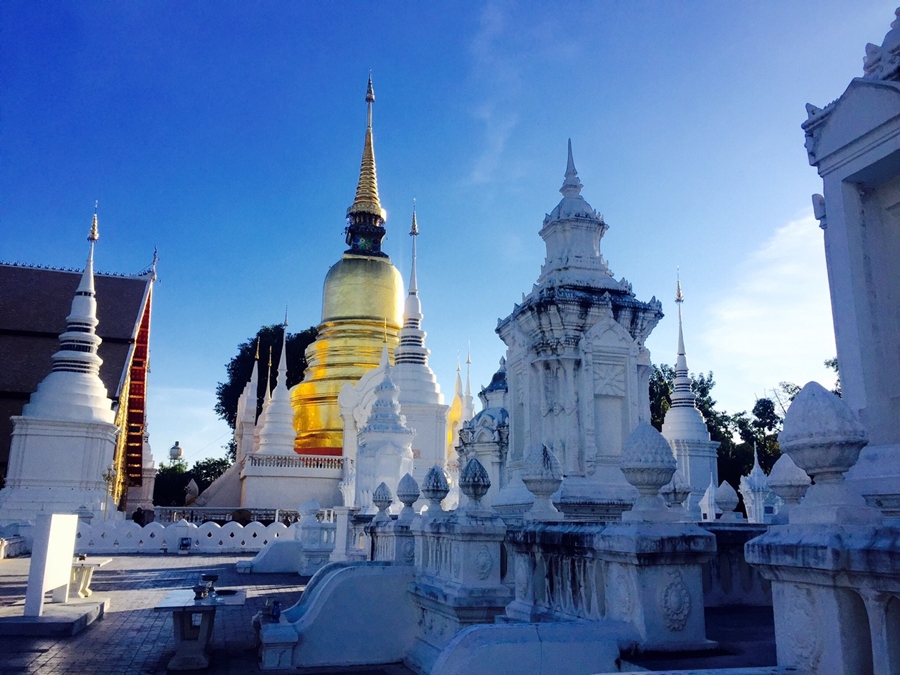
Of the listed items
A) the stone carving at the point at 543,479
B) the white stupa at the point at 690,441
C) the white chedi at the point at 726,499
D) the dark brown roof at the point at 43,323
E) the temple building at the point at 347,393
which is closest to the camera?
the stone carving at the point at 543,479

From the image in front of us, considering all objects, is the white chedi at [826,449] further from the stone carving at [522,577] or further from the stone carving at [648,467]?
the stone carving at [522,577]

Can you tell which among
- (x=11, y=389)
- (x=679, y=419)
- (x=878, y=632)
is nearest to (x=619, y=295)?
(x=878, y=632)

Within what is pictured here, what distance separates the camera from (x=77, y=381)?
26422 millimetres

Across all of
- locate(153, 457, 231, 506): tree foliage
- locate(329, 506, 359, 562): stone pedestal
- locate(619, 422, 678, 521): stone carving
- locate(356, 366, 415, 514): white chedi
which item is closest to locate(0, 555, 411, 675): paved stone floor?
locate(329, 506, 359, 562): stone pedestal

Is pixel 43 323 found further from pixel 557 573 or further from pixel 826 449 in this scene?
pixel 826 449

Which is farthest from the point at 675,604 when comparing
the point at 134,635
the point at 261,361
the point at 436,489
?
the point at 261,361

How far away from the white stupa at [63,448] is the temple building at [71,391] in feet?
0.10

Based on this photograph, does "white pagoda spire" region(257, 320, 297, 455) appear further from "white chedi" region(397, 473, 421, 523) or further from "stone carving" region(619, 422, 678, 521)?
"stone carving" region(619, 422, 678, 521)

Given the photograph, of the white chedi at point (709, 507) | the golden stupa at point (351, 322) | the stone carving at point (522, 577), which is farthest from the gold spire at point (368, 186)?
the stone carving at point (522, 577)

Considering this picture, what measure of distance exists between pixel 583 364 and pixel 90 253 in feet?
78.0

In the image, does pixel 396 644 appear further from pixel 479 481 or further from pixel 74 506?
pixel 74 506

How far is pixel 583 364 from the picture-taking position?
13.5 metres

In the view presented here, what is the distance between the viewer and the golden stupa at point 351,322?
118 feet

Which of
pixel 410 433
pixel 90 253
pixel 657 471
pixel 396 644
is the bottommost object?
pixel 396 644
